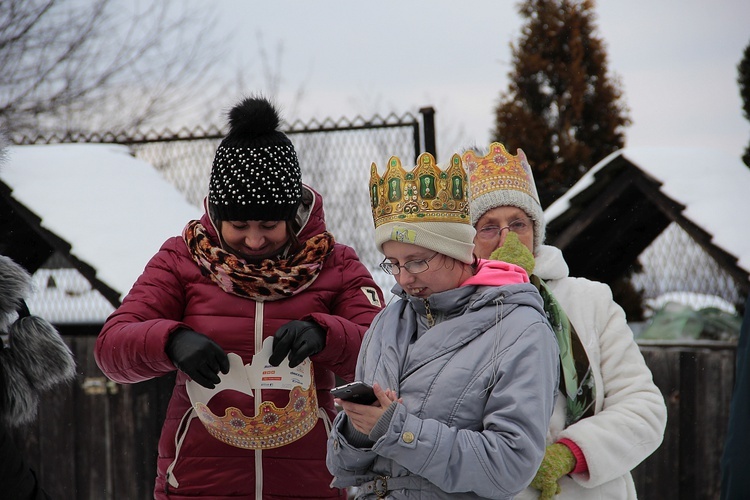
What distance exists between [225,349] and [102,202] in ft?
9.81

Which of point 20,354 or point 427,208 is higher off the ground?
point 427,208

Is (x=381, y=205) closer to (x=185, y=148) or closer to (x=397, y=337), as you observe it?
(x=397, y=337)

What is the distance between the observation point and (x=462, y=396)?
188 centimetres

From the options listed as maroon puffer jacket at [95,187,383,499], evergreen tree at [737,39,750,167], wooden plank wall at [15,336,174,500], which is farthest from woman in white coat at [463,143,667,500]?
evergreen tree at [737,39,750,167]

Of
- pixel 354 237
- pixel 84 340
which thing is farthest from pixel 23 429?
pixel 354 237

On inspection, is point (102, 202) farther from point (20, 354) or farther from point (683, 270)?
point (683, 270)

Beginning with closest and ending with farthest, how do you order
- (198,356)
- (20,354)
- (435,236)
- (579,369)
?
(435,236) < (198,356) < (579,369) < (20,354)

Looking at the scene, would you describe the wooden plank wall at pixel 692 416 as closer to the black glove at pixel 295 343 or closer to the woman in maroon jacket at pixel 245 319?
the woman in maroon jacket at pixel 245 319

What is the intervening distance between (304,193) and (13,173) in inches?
129

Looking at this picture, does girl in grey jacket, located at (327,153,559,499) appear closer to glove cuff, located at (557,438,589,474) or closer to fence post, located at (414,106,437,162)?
glove cuff, located at (557,438,589,474)

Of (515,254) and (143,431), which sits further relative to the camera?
(143,431)

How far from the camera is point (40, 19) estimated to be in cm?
1195

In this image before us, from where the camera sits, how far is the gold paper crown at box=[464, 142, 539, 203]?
9.16 ft

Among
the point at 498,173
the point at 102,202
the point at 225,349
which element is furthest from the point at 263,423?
the point at 102,202
